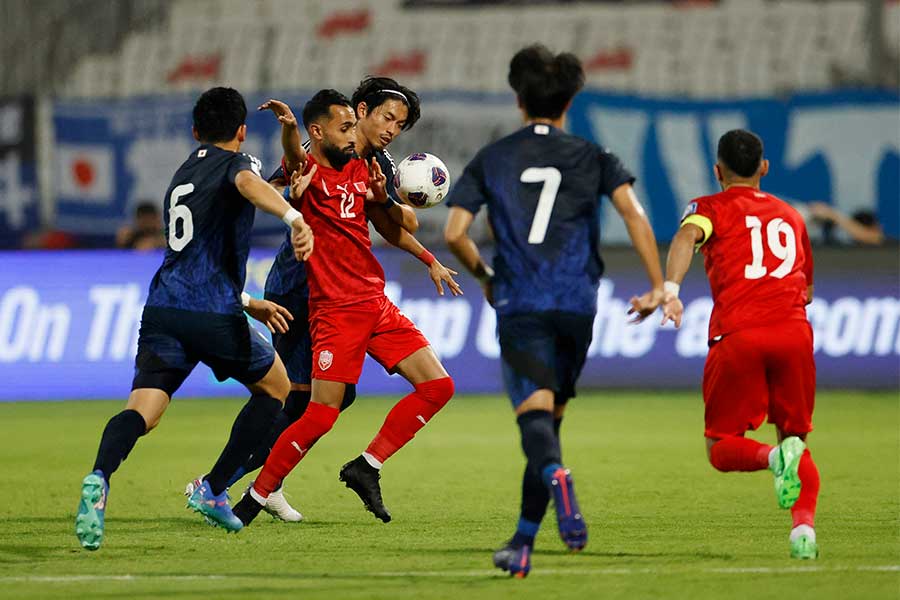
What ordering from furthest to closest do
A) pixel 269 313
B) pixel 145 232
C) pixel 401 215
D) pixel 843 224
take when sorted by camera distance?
1. pixel 843 224
2. pixel 145 232
3. pixel 401 215
4. pixel 269 313

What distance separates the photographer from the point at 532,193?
6.16m

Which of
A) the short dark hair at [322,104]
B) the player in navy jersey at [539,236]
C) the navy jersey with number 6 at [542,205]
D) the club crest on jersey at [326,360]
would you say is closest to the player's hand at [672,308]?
the player in navy jersey at [539,236]

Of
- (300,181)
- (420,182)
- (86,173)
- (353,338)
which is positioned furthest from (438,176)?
(86,173)

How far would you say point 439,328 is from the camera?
15.2 m

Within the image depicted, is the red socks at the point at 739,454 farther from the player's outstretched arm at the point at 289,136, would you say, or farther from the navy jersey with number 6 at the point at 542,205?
the player's outstretched arm at the point at 289,136

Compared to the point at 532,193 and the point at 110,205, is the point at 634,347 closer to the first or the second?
the point at 110,205

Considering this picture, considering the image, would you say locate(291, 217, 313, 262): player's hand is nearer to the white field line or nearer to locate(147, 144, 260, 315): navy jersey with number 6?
locate(147, 144, 260, 315): navy jersey with number 6

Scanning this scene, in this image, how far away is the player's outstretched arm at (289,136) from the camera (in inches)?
283

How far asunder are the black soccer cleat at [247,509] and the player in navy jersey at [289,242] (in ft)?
0.44

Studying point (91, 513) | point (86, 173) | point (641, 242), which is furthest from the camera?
point (86, 173)

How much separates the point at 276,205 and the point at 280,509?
82.8 inches

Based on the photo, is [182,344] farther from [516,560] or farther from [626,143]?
[626,143]

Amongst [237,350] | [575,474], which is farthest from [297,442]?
[575,474]

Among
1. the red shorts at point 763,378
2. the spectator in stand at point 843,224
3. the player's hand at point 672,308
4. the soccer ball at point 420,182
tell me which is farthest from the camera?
the spectator in stand at point 843,224
